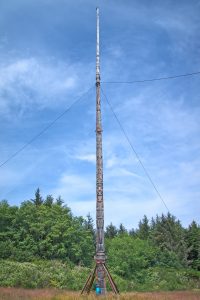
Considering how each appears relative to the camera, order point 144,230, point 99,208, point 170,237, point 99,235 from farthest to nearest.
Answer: point 144,230, point 170,237, point 99,208, point 99,235

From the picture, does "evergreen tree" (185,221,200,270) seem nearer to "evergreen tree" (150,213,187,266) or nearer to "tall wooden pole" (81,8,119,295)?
"evergreen tree" (150,213,187,266)

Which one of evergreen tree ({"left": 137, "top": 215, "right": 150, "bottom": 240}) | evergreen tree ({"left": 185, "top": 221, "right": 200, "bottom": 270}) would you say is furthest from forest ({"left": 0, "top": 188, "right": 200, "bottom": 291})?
evergreen tree ({"left": 137, "top": 215, "right": 150, "bottom": 240})

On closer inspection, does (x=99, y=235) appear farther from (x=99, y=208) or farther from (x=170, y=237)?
(x=170, y=237)

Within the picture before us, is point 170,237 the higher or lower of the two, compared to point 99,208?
higher

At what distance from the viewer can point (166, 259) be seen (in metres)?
80.8

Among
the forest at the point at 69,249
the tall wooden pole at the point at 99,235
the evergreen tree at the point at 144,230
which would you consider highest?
the evergreen tree at the point at 144,230

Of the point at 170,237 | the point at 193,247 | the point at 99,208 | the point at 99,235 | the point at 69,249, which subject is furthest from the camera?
the point at 170,237

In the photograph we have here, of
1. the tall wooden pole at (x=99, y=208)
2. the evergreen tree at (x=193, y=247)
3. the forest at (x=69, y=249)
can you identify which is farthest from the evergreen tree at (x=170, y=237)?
the tall wooden pole at (x=99, y=208)

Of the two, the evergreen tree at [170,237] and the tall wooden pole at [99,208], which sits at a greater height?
the evergreen tree at [170,237]

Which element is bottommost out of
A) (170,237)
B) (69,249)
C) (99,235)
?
(99,235)

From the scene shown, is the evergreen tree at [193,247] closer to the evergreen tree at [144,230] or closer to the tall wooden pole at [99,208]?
the evergreen tree at [144,230]

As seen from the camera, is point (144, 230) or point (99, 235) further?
point (144, 230)

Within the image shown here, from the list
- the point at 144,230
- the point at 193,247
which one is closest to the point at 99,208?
the point at 193,247

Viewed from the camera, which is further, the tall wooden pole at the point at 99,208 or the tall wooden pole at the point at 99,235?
the tall wooden pole at the point at 99,208
